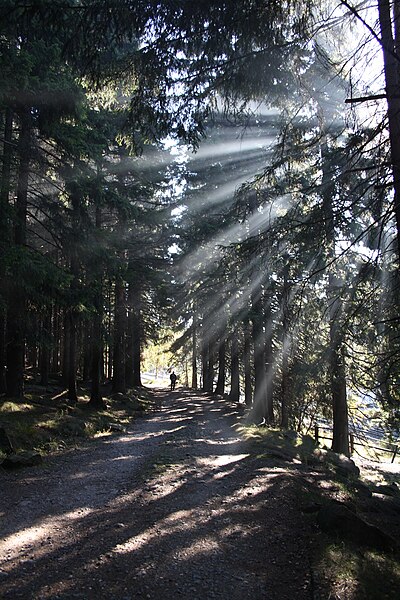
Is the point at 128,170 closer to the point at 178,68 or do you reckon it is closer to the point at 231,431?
the point at 231,431

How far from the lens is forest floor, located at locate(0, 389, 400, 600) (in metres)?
4.15

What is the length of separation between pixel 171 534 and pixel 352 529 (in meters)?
2.23

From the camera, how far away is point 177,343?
27.0 metres

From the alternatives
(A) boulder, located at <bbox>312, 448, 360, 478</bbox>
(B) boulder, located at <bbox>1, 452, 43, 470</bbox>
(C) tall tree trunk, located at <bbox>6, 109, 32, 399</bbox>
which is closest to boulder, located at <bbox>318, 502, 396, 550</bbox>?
(A) boulder, located at <bbox>312, 448, 360, 478</bbox>

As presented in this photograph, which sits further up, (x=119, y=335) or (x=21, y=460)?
(x=119, y=335)

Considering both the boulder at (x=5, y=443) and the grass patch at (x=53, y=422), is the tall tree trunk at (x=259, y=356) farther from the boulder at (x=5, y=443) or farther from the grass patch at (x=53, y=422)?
the boulder at (x=5, y=443)

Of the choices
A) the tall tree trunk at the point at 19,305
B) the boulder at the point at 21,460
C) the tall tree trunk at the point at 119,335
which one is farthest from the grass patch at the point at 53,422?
the tall tree trunk at the point at 119,335

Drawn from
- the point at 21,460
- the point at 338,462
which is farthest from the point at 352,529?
the point at 338,462

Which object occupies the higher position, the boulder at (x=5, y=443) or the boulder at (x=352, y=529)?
the boulder at (x=5, y=443)

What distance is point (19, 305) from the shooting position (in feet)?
37.0

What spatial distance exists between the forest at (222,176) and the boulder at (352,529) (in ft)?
6.38

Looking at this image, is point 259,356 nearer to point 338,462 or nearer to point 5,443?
point 338,462

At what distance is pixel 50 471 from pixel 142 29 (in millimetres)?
7689

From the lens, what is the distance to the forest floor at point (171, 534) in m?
4.15
